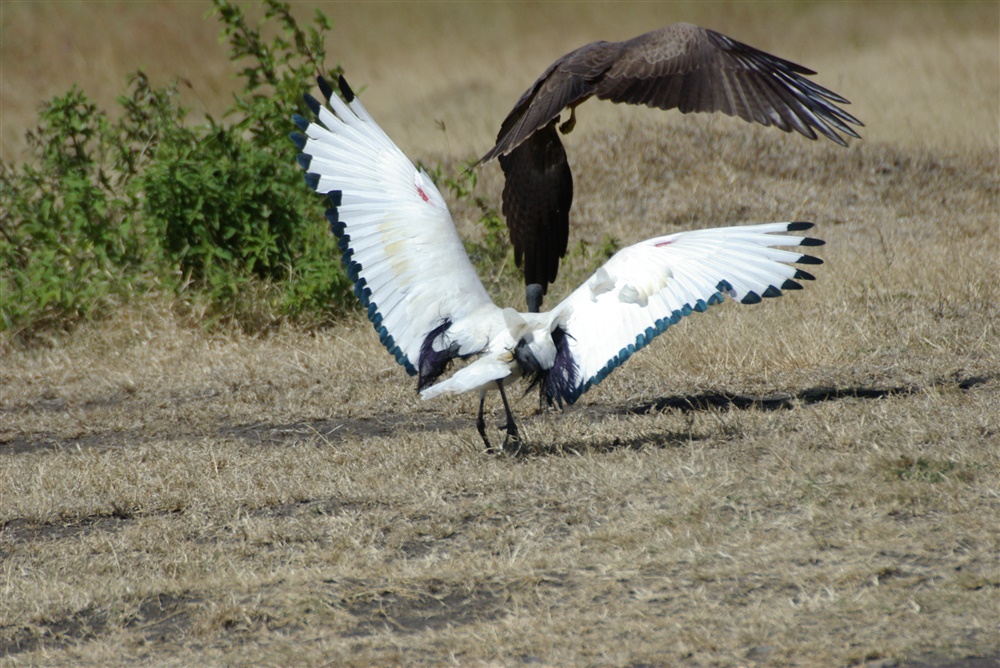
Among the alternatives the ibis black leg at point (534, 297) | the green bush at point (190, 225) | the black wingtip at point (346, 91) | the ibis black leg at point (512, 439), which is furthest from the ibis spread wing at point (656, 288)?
the green bush at point (190, 225)

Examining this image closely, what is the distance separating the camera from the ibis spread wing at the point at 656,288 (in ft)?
14.2

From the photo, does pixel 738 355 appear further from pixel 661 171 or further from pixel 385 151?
pixel 661 171

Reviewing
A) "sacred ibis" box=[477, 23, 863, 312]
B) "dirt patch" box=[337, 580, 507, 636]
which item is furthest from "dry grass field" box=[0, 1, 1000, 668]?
"sacred ibis" box=[477, 23, 863, 312]

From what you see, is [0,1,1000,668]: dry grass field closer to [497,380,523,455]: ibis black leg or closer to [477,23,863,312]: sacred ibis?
[497,380,523,455]: ibis black leg

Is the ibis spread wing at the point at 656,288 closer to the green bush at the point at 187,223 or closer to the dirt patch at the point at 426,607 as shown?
the dirt patch at the point at 426,607

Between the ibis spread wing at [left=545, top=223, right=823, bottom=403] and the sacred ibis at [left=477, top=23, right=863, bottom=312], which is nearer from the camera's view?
the ibis spread wing at [left=545, top=223, right=823, bottom=403]

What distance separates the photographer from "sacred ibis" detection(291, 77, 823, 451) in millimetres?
4363

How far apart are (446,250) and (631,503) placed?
1.33 meters

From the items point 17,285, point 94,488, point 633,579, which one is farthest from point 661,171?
point 633,579

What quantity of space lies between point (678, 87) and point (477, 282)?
52.6 inches

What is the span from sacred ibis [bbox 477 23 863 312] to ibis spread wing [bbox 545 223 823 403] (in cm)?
72

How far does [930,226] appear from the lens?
9766 millimetres

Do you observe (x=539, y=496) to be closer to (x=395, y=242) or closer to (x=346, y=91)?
(x=395, y=242)

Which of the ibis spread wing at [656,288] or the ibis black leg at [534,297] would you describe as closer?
the ibis spread wing at [656,288]
